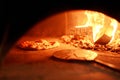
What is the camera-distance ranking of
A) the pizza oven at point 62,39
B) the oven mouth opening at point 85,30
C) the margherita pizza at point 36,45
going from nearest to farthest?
the pizza oven at point 62,39 < the margherita pizza at point 36,45 < the oven mouth opening at point 85,30

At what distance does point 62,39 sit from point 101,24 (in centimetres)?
106

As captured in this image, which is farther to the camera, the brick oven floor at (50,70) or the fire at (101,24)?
the fire at (101,24)

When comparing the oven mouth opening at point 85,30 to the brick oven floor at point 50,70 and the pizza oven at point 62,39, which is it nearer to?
the pizza oven at point 62,39

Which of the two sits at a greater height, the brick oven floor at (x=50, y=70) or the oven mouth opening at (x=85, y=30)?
the oven mouth opening at (x=85, y=30)

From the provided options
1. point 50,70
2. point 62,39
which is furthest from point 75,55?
point 62,39

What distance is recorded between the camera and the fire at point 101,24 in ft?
17.6

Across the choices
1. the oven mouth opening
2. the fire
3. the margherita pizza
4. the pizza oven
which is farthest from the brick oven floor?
the fire

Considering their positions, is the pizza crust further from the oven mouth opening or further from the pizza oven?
the oven mouth opening

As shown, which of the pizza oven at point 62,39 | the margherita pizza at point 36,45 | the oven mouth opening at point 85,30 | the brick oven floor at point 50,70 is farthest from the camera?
the oven mouth opening at point 85,30

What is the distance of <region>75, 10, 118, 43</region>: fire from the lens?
5.35 m

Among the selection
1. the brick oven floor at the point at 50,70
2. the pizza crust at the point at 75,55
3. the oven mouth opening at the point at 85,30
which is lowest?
the brick oven floor at the point at 50,70

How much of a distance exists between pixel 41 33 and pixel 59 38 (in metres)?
0.58

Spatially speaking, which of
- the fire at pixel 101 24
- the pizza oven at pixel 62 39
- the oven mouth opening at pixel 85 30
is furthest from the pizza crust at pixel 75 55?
the fire at pixel 101 24

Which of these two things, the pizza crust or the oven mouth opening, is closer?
the pizza crust
